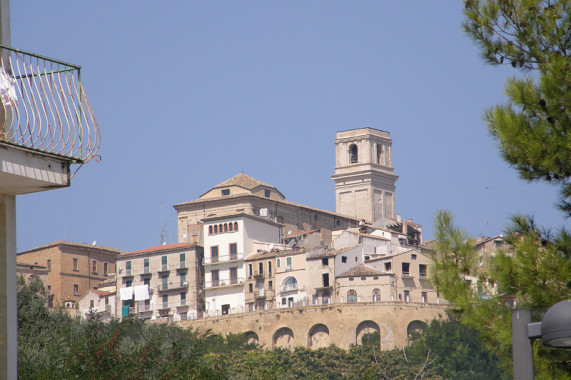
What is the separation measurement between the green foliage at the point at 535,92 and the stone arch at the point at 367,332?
65.6m

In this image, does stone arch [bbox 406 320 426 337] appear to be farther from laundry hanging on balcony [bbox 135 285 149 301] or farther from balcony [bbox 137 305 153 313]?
laundry hanging on balcony [bbox 135 285 149 301]

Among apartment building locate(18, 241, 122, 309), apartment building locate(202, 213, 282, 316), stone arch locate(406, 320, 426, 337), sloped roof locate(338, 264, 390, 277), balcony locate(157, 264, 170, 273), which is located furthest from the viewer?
apartment building locate(18, 241, 122, 309)

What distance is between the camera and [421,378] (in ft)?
214

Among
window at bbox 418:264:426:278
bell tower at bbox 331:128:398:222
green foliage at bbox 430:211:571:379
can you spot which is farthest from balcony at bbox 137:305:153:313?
green foliage at bbox 430:211:571:379

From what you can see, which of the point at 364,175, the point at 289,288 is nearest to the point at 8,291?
the point at 289,288

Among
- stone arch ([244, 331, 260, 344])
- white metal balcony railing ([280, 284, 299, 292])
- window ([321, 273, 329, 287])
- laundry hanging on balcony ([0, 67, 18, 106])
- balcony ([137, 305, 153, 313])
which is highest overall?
window ([321, 273, 329, 287])

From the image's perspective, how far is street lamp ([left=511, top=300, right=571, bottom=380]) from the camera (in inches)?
250

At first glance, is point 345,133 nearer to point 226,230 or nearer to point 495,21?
point 226,230

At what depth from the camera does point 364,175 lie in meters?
116

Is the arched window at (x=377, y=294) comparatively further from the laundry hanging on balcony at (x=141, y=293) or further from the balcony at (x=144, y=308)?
the laundry hanging on balcony at (x=141, y=293)

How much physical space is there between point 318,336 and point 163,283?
523 inches

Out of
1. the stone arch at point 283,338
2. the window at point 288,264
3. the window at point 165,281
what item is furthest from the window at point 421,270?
the window at point 165,281

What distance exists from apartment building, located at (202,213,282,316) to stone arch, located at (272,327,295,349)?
3.87m

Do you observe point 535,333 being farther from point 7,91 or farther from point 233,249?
point 233,249
